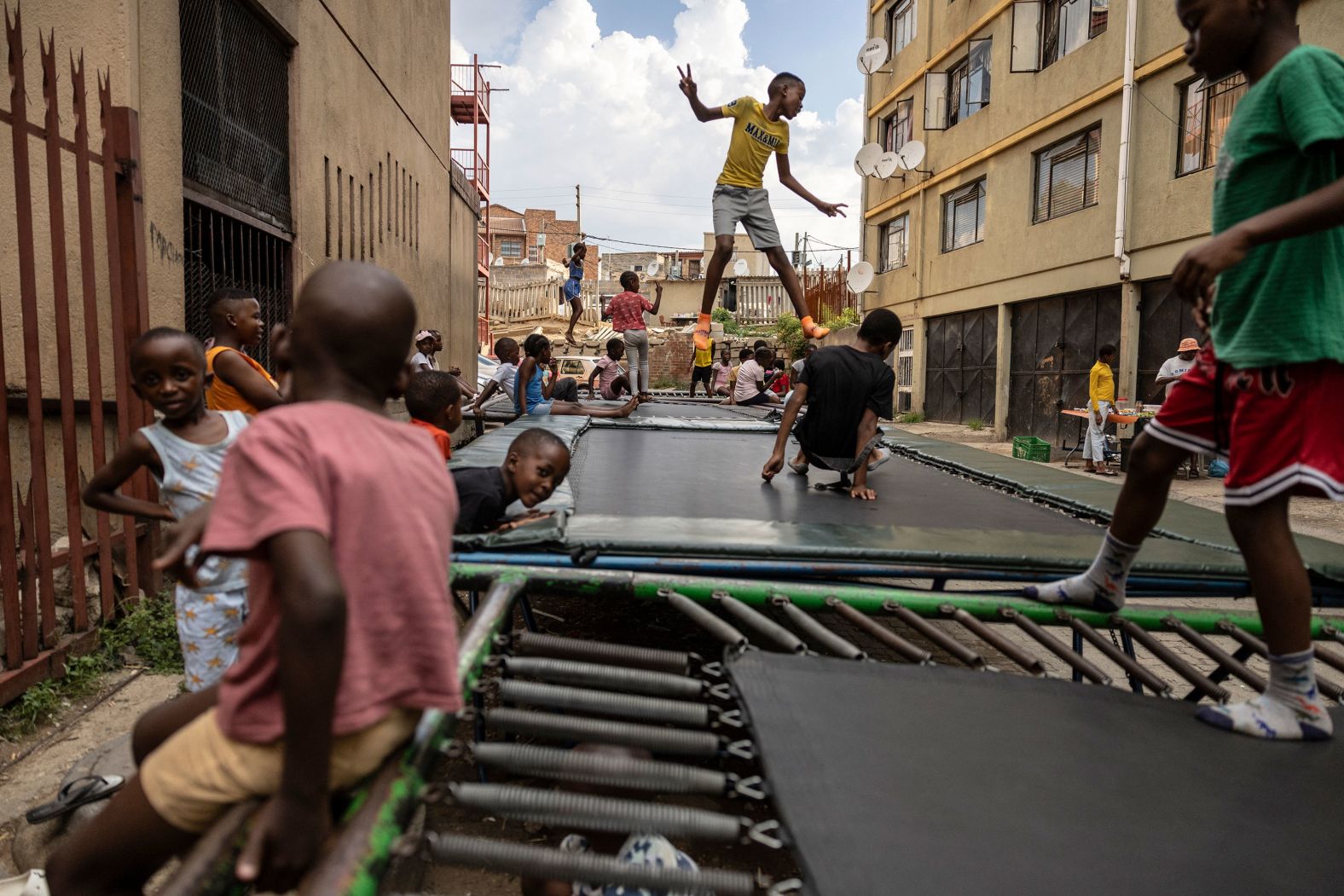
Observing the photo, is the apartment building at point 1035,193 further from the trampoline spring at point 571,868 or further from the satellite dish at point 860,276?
the trampoline spring at point 571,868

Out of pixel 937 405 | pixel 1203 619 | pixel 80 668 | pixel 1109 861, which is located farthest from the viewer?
pixel 937 405

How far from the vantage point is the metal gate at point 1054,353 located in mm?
11227

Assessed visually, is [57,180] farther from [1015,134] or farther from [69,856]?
[1015,134]

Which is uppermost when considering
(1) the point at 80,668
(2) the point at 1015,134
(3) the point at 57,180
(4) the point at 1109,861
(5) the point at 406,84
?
(2) the point at 1015,134

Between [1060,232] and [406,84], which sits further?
[1060,232]

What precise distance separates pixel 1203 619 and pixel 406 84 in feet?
28.0

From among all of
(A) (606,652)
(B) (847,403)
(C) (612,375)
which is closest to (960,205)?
(C) (612,375)

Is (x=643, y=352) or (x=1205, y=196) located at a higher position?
(x=1205, y=196)

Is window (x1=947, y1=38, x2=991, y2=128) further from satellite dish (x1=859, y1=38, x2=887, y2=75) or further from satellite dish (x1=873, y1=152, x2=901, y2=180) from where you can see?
satellite dish (x1=859, y1=38, x2=887, y2=75)

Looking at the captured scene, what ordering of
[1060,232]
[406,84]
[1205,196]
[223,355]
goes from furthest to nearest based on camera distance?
[1060,232], [1205,196], [406,84], [223,355]

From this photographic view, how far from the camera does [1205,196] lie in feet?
29.7

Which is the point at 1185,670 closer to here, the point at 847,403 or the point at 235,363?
the point at 847,403

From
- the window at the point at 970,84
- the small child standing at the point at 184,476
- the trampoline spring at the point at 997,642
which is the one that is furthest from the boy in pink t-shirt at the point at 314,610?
the window at the point at 970,84

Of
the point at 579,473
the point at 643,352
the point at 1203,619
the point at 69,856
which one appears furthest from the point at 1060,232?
the point at 69,856
